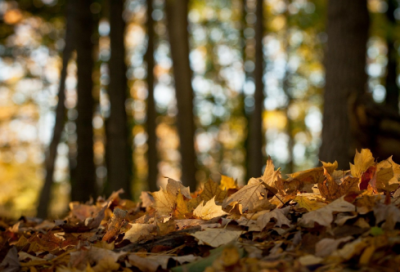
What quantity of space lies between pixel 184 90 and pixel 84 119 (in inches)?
106

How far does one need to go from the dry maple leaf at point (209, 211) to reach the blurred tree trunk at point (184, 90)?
5.01m

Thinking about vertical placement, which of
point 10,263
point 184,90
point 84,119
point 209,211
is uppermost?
point 184,90

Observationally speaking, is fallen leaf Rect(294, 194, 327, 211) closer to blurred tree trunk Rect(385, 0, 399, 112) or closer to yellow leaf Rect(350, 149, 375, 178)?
yellow leaf Rect(350, 149, 375, 178)

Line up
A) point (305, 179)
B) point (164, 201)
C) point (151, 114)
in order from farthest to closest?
point (151, 114) < point (305, 179) < point (164, 201)

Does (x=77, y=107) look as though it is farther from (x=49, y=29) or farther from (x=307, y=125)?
(x=307, y=125)

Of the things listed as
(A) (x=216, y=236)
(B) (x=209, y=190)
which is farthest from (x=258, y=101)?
(A) (x=216, y=236)

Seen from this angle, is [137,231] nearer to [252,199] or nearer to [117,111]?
[252,199]

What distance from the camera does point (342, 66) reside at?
4832 millimetres

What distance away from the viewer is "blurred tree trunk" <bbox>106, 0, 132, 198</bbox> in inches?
314

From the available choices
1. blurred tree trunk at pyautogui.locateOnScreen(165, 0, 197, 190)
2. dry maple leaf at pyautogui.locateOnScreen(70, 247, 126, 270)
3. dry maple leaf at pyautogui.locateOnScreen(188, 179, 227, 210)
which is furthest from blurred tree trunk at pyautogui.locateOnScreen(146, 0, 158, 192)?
dry maple leaf at pyautogui.locateOnScreen(70, 247, 126, 270)

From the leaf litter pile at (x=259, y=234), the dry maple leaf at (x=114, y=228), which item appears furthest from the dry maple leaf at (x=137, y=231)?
the dry maple leaf at (x=114, y=228)

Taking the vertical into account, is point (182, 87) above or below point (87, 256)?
above

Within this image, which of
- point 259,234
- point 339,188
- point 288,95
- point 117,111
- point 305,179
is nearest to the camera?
point 259,234

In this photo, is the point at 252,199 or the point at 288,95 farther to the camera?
the point at 288,95
